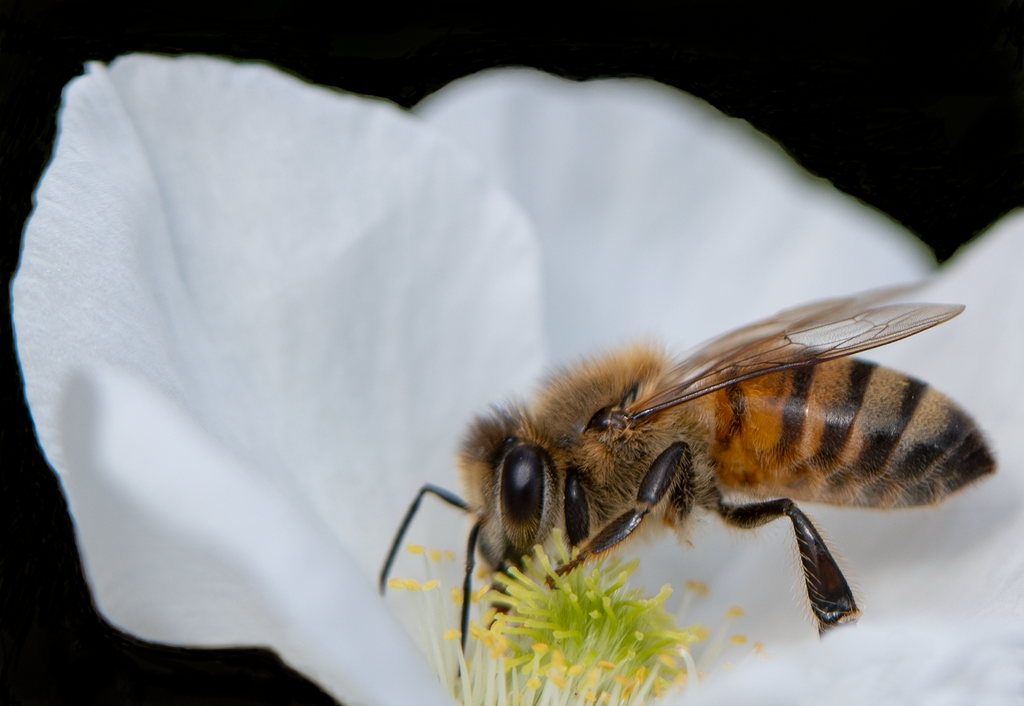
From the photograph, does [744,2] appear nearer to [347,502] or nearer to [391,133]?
[391,133]

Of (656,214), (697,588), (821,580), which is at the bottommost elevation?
(697,588)

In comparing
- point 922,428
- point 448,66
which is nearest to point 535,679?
point 922,428

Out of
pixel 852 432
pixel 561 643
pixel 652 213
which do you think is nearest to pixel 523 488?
pixel 561 643

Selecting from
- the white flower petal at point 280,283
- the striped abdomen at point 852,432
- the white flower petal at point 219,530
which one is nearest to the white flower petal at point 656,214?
the white flower petal at point 280,283

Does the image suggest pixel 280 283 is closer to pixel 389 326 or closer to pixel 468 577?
pixel 389 326

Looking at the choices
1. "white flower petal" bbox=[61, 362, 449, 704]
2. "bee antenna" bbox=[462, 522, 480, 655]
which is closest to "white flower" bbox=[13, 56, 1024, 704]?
"white flower petal" bbox=[61, 362, 449, 704]

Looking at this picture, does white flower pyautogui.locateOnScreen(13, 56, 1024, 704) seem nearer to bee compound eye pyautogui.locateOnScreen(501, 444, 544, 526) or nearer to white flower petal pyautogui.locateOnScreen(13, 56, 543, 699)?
white flower petal pyautogui.locateOnScreen(13, 56, 543, 699)
